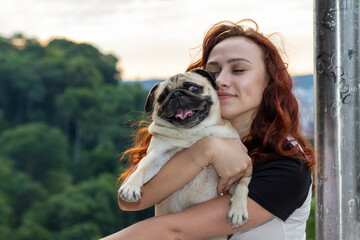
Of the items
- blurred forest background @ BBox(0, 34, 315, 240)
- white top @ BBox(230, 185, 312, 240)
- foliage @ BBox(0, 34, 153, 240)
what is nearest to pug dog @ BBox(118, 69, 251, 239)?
white top @ BBox(230, 185, 312, 240)

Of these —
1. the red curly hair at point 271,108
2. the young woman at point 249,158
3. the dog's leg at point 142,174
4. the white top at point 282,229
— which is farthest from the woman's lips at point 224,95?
the white top at point 282,229

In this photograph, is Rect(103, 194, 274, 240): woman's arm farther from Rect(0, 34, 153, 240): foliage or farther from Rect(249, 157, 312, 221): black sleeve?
Rect(0, 34, 153, 240): foliage

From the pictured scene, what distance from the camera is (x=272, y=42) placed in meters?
3.60

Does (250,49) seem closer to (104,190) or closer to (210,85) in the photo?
(210,85)

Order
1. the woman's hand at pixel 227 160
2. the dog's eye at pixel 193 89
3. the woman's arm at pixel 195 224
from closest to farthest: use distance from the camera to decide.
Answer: the woman's arm at pixel 195 224
the woman's hand at pixel 227 160
the dog's eye at pixel 193 89

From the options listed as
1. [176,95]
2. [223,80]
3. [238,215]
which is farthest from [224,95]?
[238,215]

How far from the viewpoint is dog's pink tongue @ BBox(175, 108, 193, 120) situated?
3.35 m

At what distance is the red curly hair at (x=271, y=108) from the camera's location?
3.20 m

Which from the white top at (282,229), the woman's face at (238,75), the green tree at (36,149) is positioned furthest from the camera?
the green tree at (36,149)

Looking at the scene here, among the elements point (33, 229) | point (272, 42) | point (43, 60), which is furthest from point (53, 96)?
point (272, 42)

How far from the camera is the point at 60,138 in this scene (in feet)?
227

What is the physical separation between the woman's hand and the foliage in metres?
51.2

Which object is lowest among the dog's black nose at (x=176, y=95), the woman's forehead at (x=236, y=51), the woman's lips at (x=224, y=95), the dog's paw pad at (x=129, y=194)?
the dog's paw pad at (x=129, y=194)

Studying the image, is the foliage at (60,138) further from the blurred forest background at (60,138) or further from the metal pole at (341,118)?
the metal pole at (341,118)
